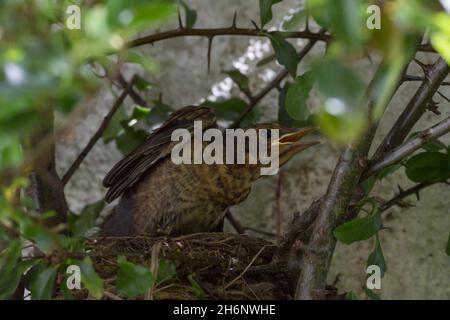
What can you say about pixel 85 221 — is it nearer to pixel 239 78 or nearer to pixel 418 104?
pixel 239 78

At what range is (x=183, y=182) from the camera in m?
2.69

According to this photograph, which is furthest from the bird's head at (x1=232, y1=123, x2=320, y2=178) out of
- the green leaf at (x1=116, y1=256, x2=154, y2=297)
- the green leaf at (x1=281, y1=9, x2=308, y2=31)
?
the green leaf at (x1=116, y1=256, x2=154, y2=297)

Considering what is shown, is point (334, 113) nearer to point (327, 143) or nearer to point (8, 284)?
point (8, 284)

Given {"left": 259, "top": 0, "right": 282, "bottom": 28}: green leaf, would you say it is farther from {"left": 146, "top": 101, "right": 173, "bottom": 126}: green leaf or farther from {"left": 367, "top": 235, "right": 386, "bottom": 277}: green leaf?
{"left": 146, "top": 101, "right": 173, "bottom": 126}: green leaf

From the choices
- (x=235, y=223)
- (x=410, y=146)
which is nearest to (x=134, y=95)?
(x=235, y=223)

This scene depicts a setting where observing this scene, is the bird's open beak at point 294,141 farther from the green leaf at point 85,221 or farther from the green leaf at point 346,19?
the green leaf at point 346,19

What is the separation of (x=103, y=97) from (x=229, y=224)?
2.09 feet

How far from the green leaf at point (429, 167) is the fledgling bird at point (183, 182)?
34 cm

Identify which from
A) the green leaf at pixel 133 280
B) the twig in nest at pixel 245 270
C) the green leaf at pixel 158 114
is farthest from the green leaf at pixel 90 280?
the green leaf at pixel 158 114

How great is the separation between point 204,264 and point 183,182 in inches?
17.6

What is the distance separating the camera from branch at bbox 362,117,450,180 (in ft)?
6.34

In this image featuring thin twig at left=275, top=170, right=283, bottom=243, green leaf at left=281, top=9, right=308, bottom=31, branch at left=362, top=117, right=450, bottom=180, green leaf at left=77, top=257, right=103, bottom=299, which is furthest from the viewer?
thin twig at left=275, top=170, right=283, bottom=243

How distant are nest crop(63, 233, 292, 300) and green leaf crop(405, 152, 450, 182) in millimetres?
420

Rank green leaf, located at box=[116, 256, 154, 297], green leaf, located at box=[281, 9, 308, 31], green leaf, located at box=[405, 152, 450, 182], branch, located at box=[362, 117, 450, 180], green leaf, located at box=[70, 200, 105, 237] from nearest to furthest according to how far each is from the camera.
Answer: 1. green leaf, located at box=[281, 9, 308, 31]
2. green leaf, located at box=[116, 256, 154, 297]
3. branch, located at box=[362, 117, 450, 180]
4. green leaf, located at box=[405, 152, 450, 182]
5. green leaf, located at box=[70, 200, 105, 237]
